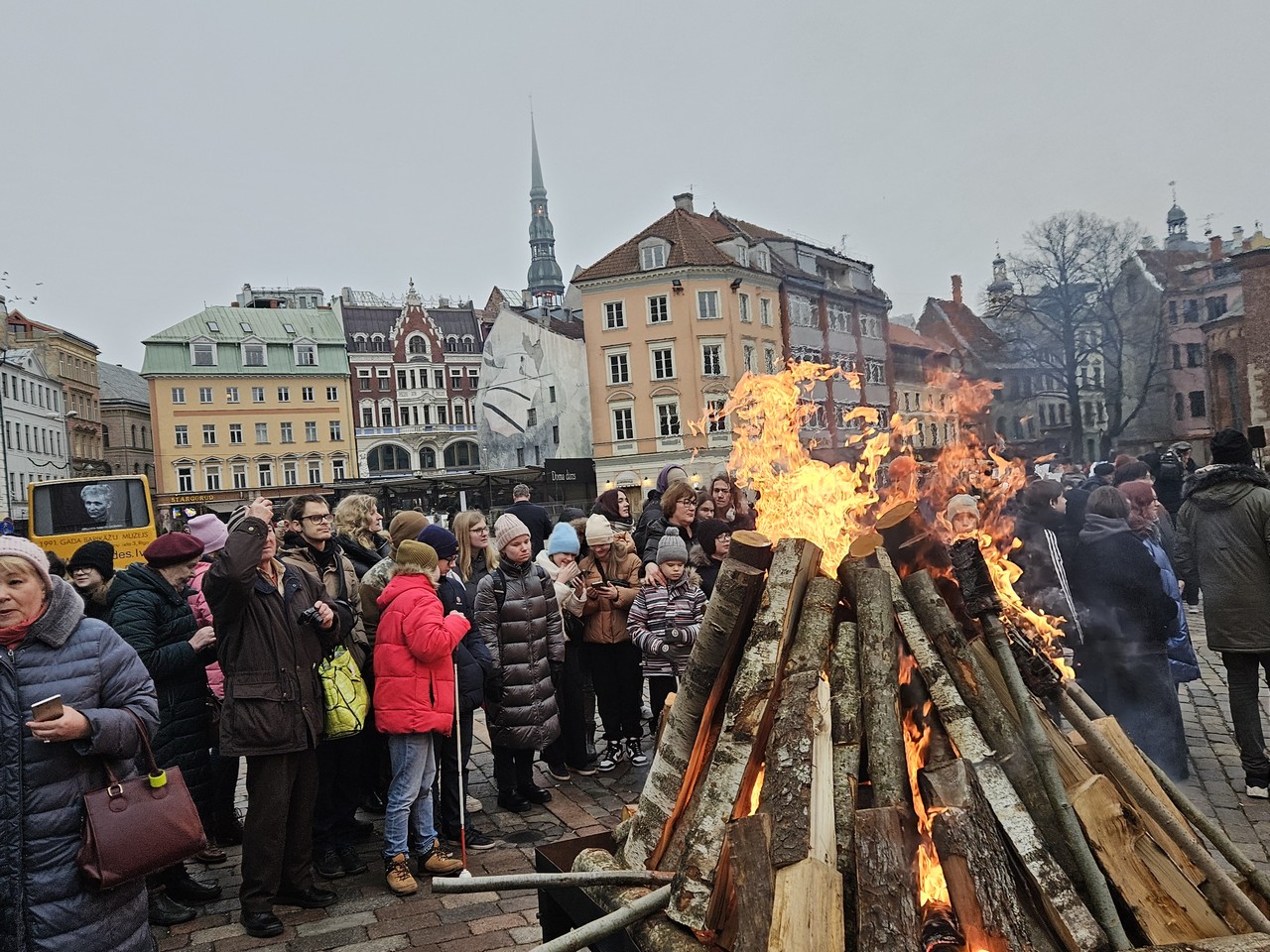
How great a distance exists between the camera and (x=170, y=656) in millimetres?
4922

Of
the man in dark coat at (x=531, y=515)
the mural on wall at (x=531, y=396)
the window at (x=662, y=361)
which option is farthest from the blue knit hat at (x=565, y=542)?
the mural on wall at (x=531, y=396)

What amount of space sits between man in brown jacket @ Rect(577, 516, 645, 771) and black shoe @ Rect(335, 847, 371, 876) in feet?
7.51

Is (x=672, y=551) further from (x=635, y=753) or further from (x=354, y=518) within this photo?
(x=354, y=518)

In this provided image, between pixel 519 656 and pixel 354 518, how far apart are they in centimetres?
165

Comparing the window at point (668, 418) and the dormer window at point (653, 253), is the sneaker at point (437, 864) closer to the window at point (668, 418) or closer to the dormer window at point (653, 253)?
the window at point (668, 418)

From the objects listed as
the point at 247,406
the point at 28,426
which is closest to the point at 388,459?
the point at 247,406

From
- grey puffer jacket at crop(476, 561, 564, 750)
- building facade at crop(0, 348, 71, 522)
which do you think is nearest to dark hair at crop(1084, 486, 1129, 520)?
grey puffer jacket at crop(476, 561, 564, 750)

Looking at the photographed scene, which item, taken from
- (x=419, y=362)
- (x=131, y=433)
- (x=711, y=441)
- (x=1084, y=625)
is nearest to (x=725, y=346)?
(x=711, y=441)

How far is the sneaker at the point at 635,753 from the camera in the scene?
718 centimetres

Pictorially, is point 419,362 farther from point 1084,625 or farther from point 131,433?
point 1084,625

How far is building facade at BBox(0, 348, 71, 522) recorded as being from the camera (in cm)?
4822

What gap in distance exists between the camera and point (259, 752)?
4496 mm

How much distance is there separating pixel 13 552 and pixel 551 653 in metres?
3.75

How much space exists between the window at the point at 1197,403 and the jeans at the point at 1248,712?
176ft
